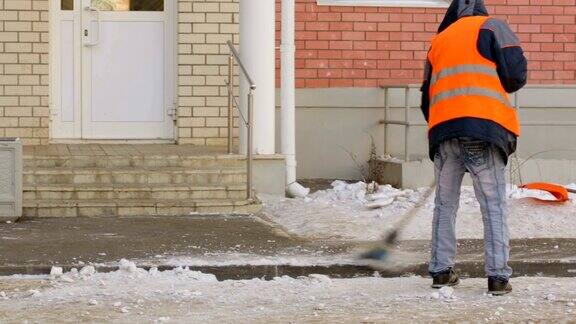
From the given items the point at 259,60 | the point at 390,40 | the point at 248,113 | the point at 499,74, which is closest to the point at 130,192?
the point at 248,113

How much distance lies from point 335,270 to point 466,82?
5.89 feet

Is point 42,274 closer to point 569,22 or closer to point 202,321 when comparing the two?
point 202,321

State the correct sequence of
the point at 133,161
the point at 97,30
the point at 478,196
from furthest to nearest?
the point at 97,30 < the point at 133,161 < the point at 478,196

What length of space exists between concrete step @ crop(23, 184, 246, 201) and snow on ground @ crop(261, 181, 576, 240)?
1.58ft

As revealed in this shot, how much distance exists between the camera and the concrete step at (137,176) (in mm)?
11492

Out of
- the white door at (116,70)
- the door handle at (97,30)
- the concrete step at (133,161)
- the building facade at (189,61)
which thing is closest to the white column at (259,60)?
the concrete step at (133,161)

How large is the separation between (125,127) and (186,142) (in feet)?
2.27

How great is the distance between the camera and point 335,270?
8688 mm

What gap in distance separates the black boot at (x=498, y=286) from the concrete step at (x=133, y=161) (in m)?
4.69

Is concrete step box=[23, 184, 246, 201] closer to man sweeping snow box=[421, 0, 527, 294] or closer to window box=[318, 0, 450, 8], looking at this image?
window box=[318, 0, 450, 8]

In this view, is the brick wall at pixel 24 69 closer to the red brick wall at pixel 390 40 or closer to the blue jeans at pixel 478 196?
the red brick wall at pixel 390 40

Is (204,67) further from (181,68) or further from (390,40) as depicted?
(390,40)

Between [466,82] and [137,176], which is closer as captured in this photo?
[466,82]

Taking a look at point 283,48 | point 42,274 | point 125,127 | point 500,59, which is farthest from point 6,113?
point 500,59
